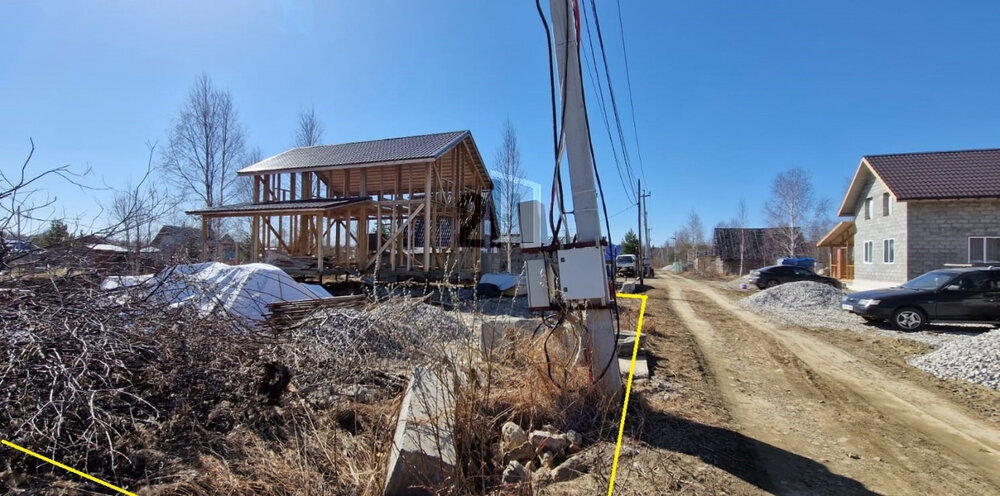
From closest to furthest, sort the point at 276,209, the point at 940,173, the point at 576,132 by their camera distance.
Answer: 1. the point at 576,132
2. the point at 276,209
3. the point at 940,173

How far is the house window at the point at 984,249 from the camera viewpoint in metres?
17.3

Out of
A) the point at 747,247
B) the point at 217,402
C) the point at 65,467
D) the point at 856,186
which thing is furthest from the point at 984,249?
the point at 747,247

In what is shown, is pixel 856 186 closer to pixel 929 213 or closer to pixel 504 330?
pixel 929 213

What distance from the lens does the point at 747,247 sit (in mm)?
46469

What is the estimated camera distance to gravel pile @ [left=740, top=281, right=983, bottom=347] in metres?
10.3

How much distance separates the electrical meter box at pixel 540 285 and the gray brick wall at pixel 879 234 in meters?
20.9

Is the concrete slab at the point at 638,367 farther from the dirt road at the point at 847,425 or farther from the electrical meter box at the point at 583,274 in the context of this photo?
the electrical meter box at the point at 583,274

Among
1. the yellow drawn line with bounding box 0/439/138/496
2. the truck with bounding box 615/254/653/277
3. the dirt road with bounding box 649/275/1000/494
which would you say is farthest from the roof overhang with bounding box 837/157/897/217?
the yellow drawn line with bounding box 0/439/138/496

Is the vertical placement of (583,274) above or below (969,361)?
above

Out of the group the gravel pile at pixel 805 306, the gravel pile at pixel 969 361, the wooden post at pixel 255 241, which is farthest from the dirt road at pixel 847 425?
the wooden post at pixel 255 241

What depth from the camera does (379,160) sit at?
17969 millimetres

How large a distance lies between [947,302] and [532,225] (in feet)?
39.5

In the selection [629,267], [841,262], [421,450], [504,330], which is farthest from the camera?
[629,267]

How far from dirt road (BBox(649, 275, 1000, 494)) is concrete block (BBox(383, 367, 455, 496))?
6.78 ft
